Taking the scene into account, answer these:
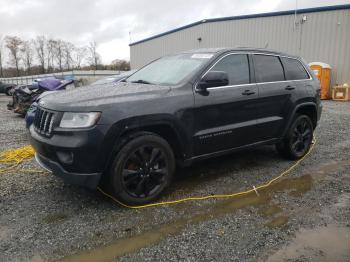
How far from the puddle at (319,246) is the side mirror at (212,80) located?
1852mm

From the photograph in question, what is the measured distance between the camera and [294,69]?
5.39 meters

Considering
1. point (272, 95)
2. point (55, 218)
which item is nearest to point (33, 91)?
point (55, 218)

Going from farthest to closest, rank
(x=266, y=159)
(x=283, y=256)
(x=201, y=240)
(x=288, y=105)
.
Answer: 1. (x=266, y=159)
2. (x=288, y=105)
3. (x=201, y=240)
4. (x=283, y=256)

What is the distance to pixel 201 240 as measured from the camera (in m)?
3.02

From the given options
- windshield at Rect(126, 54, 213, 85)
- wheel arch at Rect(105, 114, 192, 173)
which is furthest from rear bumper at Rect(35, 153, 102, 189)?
windshield at Rect(126, 54, 213, 85)

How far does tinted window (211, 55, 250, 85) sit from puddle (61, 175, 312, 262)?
1477 mm

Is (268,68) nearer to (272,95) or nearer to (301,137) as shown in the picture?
(272,95)

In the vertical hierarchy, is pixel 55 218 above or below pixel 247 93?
below

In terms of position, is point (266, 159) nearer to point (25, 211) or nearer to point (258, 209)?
point (258, 209)

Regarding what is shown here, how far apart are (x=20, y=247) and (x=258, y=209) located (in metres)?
2.41

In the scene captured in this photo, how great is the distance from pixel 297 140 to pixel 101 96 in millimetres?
3448

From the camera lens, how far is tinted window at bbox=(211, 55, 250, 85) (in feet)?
14.3

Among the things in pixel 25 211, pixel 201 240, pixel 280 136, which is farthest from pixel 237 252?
pixel 280 136

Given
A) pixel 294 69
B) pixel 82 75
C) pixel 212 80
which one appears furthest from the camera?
pixel 82 75
